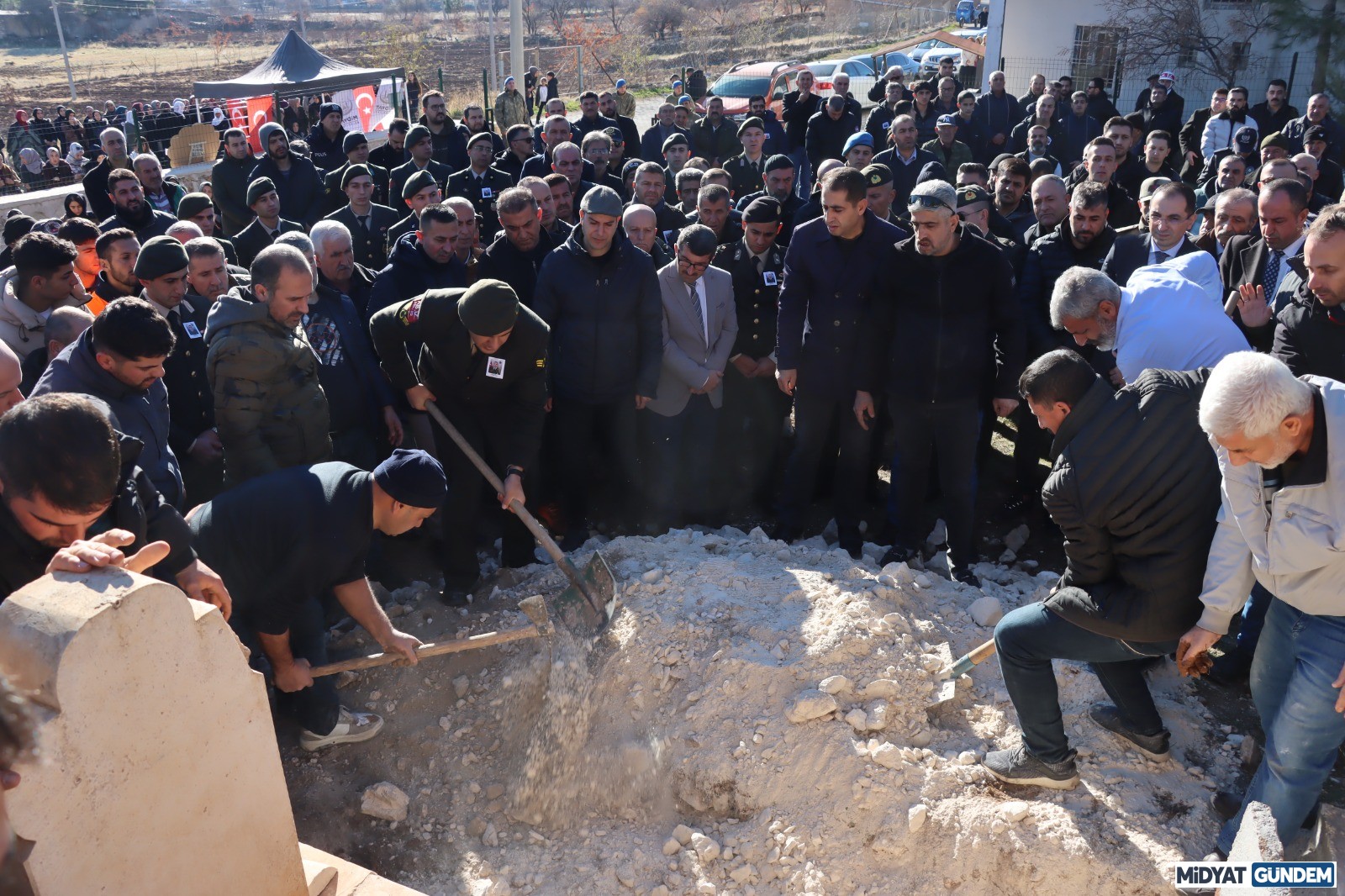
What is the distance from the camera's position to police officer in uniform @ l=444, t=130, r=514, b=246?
333 inches

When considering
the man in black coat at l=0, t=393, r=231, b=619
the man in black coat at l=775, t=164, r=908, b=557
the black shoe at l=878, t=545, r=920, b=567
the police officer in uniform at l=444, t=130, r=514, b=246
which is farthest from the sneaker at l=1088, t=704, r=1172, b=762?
the police officer in uniform at l=444, t=130, r=514, b=246

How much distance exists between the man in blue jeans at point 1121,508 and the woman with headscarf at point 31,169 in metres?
15.2

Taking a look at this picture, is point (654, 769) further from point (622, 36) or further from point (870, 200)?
point (622, 36)

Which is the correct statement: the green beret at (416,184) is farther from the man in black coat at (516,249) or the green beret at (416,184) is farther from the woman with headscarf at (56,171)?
the woman with headscarf at (56,171)

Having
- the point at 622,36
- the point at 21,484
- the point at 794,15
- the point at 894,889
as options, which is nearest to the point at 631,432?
the point at 894,889


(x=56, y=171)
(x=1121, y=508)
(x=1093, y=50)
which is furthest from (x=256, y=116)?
(x=1093, y=50)

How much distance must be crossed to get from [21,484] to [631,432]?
3.37 metres

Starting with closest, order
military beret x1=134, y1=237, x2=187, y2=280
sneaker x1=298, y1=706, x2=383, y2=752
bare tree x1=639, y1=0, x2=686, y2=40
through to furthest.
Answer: sneaker x1=298, y1=706, x2=383, y2=752
military beret x1=134, y1=237, x2=187, y2=280
bare tree x1=639, y1=0, x2=686, y2=40

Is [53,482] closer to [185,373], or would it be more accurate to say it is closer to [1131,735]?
[185,373]

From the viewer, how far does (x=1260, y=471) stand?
9.87 feet

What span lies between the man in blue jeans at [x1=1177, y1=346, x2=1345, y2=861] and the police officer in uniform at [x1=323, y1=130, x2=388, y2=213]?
797 cm

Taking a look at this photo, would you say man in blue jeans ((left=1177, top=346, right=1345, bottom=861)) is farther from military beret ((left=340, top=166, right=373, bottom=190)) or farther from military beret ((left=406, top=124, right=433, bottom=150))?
military beret ((left=406, top=124, right=433, bottom=150))

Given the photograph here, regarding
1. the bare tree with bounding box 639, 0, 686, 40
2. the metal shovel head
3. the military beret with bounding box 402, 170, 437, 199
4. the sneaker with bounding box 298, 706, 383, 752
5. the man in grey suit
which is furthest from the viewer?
the bare tree with bounding box 639, 0, 686, 40

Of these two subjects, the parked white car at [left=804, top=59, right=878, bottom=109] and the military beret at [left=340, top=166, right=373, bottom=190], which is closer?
the military beret at [left=340, top=166, right=373, bottom=190]
